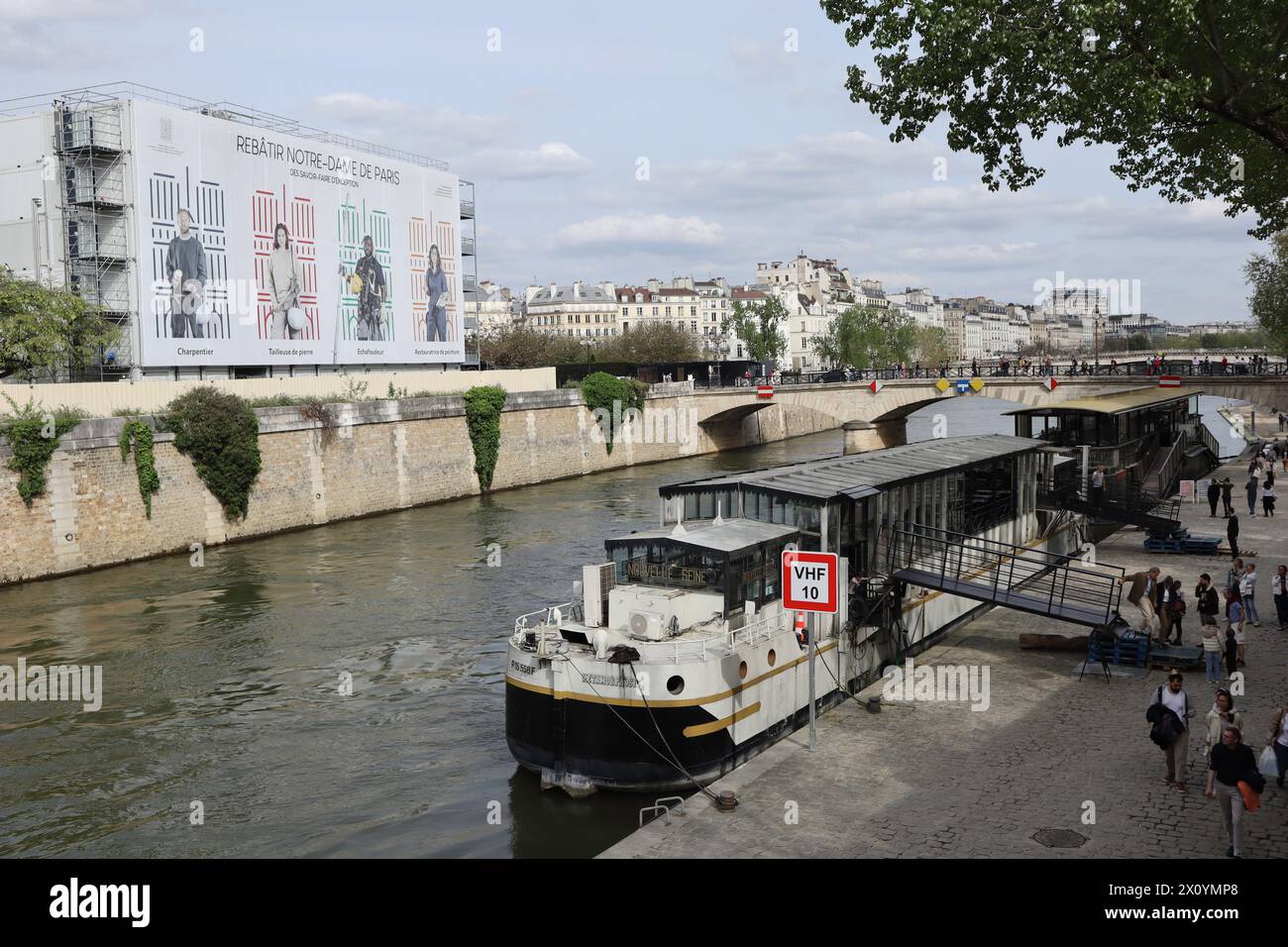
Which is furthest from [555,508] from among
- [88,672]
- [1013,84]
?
[1013,84]

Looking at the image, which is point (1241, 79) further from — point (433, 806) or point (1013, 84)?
point (433, 806)

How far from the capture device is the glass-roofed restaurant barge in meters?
14.5

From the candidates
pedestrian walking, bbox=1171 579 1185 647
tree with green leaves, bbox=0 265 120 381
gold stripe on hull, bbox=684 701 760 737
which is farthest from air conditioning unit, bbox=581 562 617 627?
tree with green leaves, bbox=0 265 120 381

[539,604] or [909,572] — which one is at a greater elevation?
[909,572]

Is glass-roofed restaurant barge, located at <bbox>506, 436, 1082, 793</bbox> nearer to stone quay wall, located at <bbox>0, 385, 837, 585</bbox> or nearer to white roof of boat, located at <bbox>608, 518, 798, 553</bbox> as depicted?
white roof of boat, located at <bbox>608, 518, 798, 553</bbox>

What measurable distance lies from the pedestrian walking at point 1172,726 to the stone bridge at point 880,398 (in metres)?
41.4

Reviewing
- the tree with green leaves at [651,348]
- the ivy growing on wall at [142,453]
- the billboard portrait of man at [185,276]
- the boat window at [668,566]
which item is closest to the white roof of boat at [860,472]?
the boat window at [668,566]

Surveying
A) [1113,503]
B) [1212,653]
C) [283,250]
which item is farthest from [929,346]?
[1212,653]

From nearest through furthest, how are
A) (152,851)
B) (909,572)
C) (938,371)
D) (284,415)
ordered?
(152,851)
(909,572)
(284,415)
(938,371)

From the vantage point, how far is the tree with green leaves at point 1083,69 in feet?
47.1

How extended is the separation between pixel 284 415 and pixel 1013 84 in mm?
30249

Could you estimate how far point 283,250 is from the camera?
50.7m
